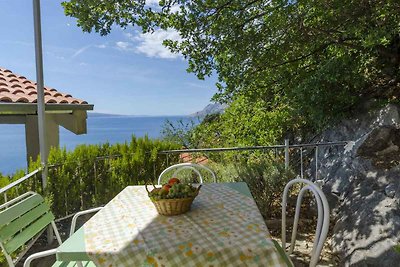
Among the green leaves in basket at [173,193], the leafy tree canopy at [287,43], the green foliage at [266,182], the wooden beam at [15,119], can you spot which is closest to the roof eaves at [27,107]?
the wooden beam at [15,119]

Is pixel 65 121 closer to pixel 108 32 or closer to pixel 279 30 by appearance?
pixel 108 32

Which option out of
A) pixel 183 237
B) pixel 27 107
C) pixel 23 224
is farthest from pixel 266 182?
pixel 27 107

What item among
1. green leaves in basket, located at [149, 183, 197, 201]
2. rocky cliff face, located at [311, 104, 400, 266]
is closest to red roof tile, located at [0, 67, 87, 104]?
green leaves in basket, located at [149, 183, 197, 201]

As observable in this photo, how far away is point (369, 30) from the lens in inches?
148

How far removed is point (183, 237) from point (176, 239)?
37 millimetres

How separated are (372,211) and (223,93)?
3.13m

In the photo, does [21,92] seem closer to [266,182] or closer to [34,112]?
[34,112]

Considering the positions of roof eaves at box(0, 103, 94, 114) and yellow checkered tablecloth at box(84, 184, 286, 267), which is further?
roof eaves at box(0, 103, 94, 114)

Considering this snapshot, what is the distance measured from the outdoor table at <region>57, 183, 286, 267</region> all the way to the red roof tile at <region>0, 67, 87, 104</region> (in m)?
2.71

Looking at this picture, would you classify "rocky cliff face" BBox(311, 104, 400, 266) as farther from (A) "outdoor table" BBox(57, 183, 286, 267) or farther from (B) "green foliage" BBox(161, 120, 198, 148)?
(B) "green foliage" BBox(161, 120, 198, 148)

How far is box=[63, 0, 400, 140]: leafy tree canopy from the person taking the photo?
381 cm

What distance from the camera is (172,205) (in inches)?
67.4

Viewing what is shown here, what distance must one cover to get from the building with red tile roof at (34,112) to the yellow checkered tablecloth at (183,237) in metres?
2.56

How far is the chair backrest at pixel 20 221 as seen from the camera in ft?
5.31
